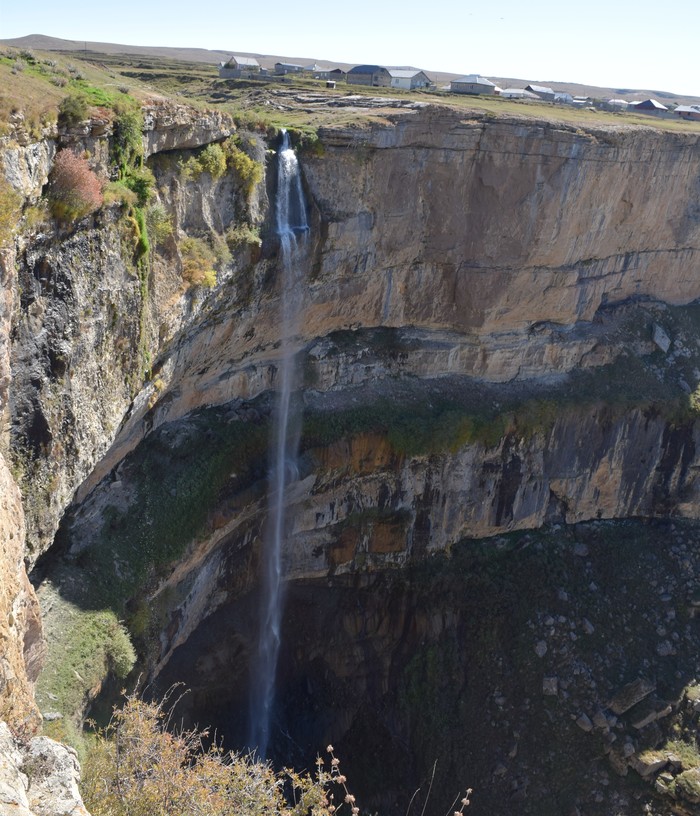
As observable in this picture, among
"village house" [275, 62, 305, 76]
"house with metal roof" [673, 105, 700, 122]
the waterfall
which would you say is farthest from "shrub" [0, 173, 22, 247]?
"house with metal roof" [673, 105, 700, 122]

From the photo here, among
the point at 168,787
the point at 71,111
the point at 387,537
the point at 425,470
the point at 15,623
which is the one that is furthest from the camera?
the point at 387,537

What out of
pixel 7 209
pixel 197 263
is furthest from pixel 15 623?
pixel 197 263

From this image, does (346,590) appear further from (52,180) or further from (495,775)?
(52,180)

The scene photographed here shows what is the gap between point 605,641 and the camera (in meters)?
20.7

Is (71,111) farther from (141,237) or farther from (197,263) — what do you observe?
(197,263)

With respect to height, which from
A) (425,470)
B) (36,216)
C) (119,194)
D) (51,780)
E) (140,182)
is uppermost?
(140,182)

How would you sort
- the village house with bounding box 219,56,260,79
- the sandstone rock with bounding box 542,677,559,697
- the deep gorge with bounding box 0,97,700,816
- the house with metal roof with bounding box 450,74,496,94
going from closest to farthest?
the deep gorge with bounding box 0,97,700,816 < the sandstone rock with bounding box 542,677,559,697 < the village house with bounding box 219,56,260,79 < the house with metal roof with bounding box 450,74,496,94

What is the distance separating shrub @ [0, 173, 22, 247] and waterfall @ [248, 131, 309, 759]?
31.0 feet

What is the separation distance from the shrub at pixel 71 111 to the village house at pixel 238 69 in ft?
76.5

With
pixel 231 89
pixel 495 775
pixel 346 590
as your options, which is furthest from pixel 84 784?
pixel 231 89

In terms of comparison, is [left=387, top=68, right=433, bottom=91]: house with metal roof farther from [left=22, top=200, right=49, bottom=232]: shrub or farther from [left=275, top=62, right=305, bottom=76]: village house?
[left=22, top=200, right=49, bottom=232]: shrub

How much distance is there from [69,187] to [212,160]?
568 centimetres

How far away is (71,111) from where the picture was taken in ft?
37.6

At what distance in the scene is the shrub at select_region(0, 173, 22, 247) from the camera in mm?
9344
